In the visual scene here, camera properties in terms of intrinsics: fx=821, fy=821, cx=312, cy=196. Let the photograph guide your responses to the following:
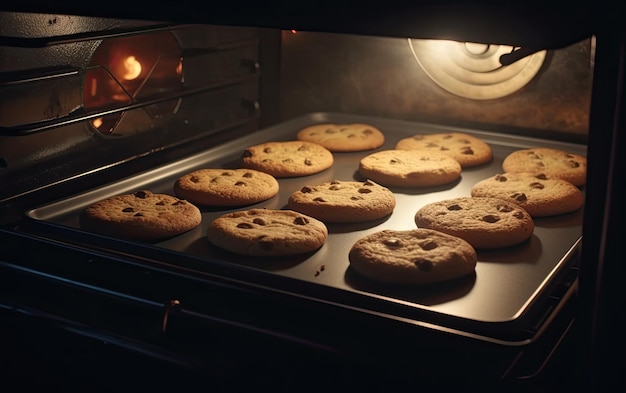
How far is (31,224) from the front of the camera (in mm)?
1675

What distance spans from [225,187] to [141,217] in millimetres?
276

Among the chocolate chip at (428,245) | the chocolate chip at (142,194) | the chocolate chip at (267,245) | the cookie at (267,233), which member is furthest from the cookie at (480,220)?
the chocolate chip at (142,194)

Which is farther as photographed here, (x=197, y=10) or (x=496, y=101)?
(x=496, y=101)

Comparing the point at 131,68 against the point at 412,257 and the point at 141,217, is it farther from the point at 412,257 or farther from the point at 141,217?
the point at 412,257

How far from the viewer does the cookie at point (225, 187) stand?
1.84m

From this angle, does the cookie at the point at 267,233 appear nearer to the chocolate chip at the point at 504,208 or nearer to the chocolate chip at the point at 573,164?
the chocolate chip at the point at 504,208

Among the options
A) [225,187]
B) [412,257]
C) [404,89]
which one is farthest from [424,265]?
[404,89]

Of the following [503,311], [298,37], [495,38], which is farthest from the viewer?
[298,37]

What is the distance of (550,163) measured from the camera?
206cm

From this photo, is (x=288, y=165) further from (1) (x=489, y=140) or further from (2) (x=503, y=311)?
(2) (x=503, y=311)

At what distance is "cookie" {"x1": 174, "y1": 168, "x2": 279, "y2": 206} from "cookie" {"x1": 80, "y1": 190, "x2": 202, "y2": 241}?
6cm

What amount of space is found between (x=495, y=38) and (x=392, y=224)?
0.77 metres

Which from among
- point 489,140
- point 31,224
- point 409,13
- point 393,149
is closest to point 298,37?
point 393,149

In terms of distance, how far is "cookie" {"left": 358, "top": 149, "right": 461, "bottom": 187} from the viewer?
1966 mm
